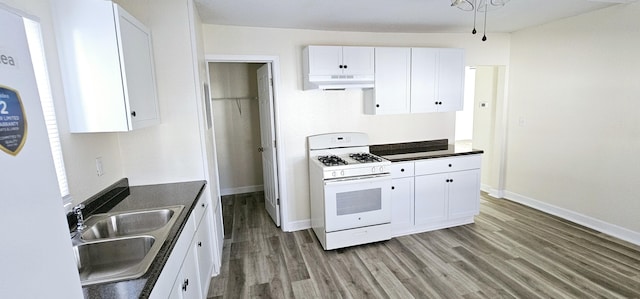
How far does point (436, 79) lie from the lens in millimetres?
3654

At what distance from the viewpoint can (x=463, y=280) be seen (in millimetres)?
2619

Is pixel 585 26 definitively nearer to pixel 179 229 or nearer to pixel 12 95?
pixel 179 229

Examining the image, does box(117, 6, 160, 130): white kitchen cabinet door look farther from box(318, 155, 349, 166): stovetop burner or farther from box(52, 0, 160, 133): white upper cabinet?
box(318, 155, 349, 166): stovetop burner

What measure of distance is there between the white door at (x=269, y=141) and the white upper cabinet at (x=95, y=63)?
1.77 meters

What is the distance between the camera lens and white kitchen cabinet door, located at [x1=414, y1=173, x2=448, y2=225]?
137 inches

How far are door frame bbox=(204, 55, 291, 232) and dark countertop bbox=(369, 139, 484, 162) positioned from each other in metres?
1.17

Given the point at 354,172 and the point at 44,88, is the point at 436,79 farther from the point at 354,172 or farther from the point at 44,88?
the point at 44,88

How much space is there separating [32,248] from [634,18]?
182 inches

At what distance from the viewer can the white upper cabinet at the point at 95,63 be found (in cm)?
171

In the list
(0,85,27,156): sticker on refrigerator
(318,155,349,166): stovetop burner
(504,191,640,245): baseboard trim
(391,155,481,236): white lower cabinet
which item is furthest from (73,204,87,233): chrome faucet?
(504,191,640,245): baseboard trim

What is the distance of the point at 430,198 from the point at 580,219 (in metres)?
1.82

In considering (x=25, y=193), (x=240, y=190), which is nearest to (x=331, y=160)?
(x=240, y=190)

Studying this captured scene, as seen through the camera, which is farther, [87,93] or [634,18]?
[634,18]

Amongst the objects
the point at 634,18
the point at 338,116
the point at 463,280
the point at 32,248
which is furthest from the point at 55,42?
the point at 634,18
